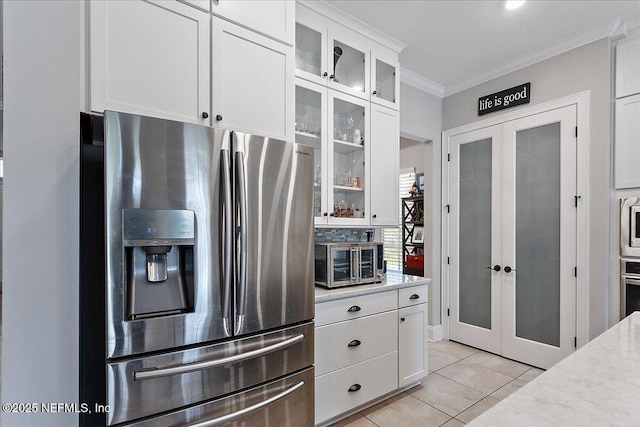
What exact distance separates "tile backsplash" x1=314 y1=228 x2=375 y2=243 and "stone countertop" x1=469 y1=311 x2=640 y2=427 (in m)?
1.85

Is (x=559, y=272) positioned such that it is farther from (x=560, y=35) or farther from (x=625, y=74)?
(x=560, y=35)

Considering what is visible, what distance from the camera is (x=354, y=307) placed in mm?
2236

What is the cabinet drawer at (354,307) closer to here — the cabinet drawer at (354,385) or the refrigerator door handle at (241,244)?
the cabinet drawer at (354,385)

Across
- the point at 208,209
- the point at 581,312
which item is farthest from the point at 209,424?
the point at 581,312

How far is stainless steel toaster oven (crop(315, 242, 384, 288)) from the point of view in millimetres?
2344

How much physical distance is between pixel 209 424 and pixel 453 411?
6.04ft

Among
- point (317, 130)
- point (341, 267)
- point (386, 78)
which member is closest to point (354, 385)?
point (341, 267)

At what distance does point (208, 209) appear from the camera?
1.40 m

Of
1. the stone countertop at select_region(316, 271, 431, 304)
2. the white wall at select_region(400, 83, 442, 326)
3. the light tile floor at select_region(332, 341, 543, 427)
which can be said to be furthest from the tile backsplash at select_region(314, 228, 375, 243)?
the light tile floor at select_region(332, 341, 543, 427)

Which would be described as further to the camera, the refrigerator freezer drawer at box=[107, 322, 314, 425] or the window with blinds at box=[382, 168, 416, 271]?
the window with blinds at box=[382, 168, 416, 271]

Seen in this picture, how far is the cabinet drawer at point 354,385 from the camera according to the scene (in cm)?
207

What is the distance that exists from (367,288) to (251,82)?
1.56m

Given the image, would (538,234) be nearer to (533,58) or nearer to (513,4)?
(533,58)

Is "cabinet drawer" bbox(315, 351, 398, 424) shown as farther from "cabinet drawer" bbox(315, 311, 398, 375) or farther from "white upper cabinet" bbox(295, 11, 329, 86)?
"white upper cabinet" bbox(295, 11, 329, 86)
